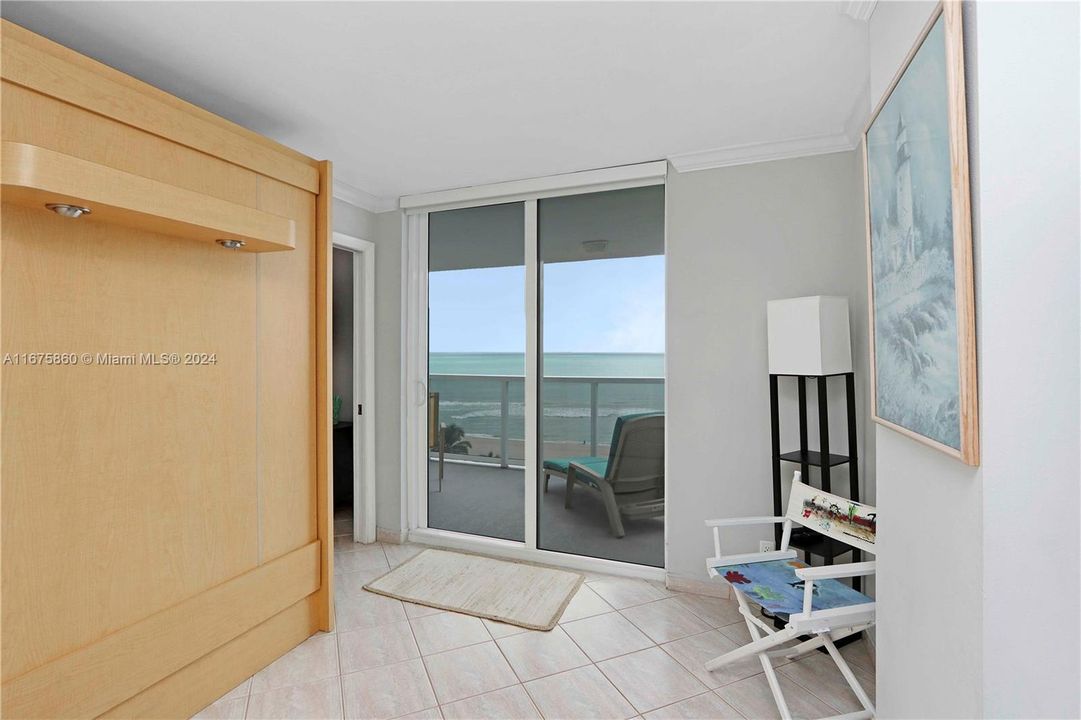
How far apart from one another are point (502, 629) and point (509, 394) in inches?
61.4

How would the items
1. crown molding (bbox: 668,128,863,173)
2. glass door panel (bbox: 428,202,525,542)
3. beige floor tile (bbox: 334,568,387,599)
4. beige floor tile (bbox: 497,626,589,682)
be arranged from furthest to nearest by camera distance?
1. glass door panel (bbox: 428,202,525,542)
2. beige floor tile (bbox: 334,568,387,599)
3. crown molding (bbox: 668,128,863,173)
4. beige floor tile (bbox: 497,626,589,682)

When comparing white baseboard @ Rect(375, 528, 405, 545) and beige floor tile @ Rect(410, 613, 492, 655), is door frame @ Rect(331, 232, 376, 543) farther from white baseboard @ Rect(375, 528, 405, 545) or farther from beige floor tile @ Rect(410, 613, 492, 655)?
beige floor tile @ Rect(410, 613, 492, 655)

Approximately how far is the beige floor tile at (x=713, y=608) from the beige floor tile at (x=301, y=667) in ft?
6.01

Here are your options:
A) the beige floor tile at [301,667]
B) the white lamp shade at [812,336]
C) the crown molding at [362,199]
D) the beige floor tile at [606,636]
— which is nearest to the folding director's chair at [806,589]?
the beige floor tile at [606,636]

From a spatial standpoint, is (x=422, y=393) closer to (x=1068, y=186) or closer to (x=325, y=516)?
(x=325, y=516)

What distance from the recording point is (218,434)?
226cm

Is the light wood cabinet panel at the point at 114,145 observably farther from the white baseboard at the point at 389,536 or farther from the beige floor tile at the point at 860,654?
the beige floor tile at the point at 860,654

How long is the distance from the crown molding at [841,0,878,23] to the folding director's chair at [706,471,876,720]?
1.84 meters

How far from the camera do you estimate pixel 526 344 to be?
12.3ft

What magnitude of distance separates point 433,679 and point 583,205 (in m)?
2.79

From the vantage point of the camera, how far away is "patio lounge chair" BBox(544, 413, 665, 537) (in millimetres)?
3469

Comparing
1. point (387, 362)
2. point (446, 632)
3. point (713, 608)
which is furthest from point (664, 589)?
point (387, 362)

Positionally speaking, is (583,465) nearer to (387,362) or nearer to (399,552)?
(399,552)

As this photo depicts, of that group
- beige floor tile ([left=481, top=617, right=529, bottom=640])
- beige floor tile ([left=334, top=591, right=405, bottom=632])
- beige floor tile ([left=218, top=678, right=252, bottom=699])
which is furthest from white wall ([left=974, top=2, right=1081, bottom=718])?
beige floor tile ([left=334, top=591, right=405, bottom=632])
